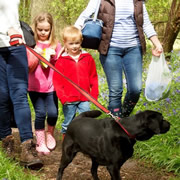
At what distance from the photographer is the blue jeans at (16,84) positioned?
352cm

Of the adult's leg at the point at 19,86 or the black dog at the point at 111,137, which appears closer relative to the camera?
the black dog at the point at 111,137

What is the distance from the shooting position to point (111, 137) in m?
2.90

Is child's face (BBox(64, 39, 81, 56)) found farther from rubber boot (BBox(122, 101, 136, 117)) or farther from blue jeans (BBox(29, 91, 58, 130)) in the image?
rubber boot (BBox(122, 101, 136, 117))

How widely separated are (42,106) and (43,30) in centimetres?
106

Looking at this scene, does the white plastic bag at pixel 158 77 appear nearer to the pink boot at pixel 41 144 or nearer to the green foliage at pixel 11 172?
the pink boot at pixel 41 144

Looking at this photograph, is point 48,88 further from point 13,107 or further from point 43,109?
point 13,107

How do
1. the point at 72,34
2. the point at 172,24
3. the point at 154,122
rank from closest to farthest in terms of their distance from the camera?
the point at 154,122 → the point at 72,34 → the point at 172,24

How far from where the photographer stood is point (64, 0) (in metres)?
9.91

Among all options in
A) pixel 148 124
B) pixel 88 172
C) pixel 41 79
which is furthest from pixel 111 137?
pixel 41 79

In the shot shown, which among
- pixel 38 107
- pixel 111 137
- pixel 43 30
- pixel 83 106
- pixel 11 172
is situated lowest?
pixel 11 172

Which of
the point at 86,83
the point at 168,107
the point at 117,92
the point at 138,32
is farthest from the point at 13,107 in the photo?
the point at 168,107

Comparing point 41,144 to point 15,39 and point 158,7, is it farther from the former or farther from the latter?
point 158,7

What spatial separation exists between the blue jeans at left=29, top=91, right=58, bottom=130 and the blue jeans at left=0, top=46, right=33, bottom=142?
67cm

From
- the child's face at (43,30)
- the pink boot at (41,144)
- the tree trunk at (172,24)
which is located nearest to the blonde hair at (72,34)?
the child's face at (43,30)
